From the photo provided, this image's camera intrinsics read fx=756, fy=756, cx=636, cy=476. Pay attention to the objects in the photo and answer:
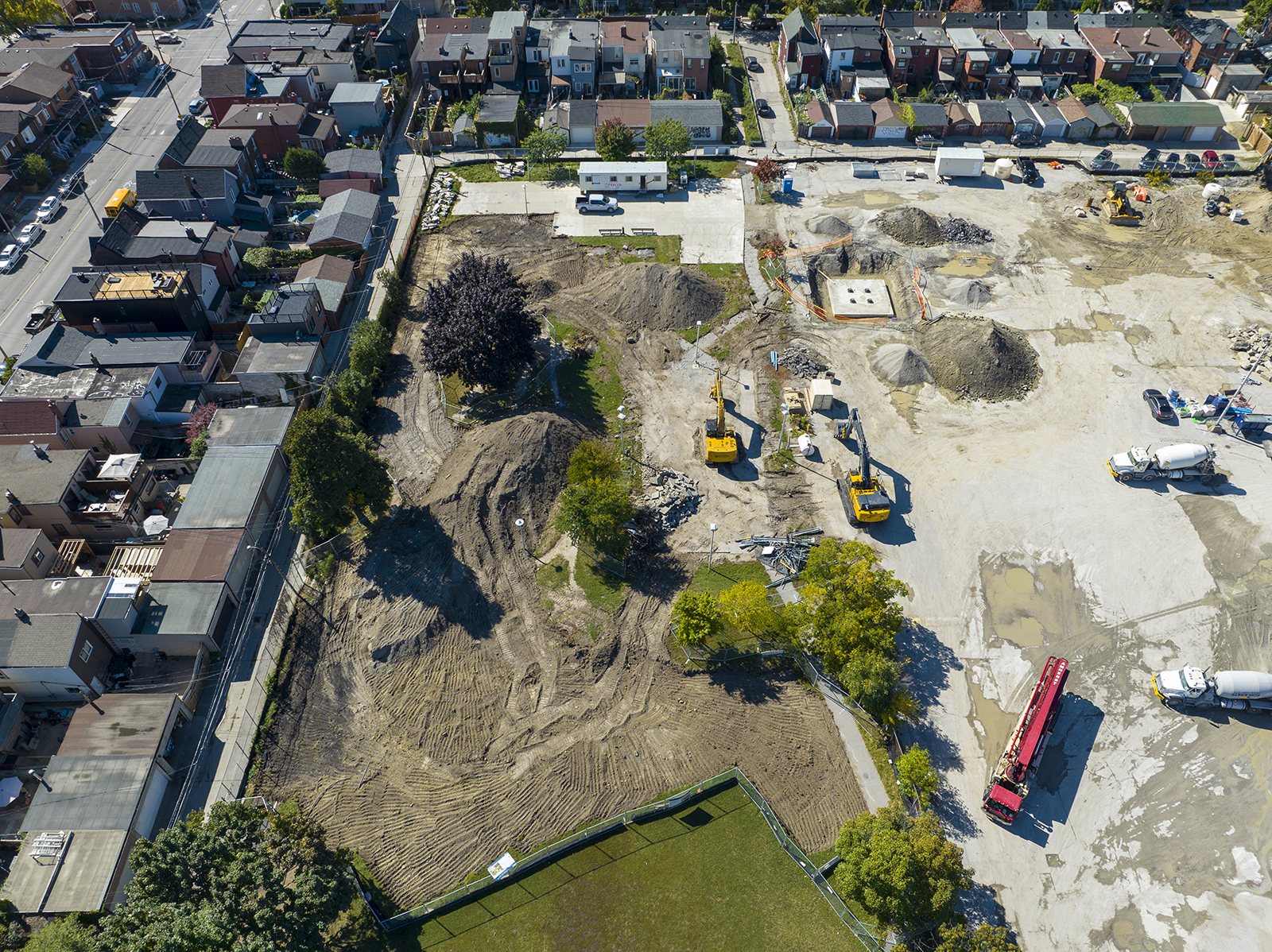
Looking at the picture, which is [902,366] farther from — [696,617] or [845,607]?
[696,617]

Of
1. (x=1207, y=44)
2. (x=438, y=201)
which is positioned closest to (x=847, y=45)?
(x=1207, y=44)

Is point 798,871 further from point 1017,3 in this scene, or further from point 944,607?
point 1017,3

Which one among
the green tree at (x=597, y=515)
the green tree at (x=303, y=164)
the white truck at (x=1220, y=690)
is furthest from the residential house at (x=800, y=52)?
the white truck at (x=1220, y=690)

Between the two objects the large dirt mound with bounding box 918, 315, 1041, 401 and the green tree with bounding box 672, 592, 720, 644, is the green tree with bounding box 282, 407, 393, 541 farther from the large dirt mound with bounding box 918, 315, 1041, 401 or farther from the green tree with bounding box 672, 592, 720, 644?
the large dirt mound with bounding box 918, 315, 1041, 401

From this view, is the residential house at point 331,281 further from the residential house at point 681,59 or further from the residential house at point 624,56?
the residential house at point 681,59

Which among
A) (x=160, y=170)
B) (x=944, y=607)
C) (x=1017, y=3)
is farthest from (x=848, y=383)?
(x=1017, y=3)

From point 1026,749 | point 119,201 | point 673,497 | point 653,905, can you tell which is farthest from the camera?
point 119,201
